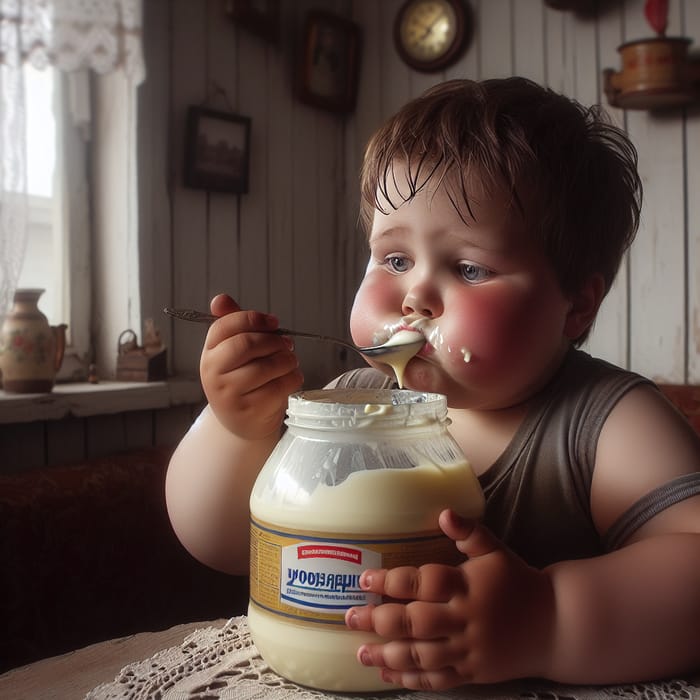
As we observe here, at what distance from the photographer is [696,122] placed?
6.47 ft

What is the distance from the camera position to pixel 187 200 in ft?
6.87

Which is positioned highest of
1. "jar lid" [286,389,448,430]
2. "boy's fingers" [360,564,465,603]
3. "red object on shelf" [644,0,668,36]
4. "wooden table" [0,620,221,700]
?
"red object on shelf" [644,0,668,36]

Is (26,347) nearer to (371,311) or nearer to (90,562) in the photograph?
(90,562)

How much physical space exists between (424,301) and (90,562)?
91 cm

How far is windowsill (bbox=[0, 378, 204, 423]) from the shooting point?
1.60m

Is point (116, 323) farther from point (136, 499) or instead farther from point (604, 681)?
point (604, 681)

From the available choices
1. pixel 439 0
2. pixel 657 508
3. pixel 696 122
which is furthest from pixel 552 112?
pixel 439 0

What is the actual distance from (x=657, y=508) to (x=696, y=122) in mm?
1585

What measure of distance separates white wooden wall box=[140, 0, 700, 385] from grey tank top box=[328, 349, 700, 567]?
135cm

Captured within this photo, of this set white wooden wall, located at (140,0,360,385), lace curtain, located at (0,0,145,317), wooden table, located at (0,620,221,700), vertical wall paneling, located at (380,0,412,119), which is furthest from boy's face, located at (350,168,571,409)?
vertical wall paneling, located at (380,0,412,119)

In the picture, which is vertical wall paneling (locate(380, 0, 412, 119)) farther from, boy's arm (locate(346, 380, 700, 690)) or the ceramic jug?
boy's arm (locate(346, 380, 700, 690))

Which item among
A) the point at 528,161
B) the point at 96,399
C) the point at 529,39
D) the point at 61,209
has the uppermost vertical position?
the point at 529,39

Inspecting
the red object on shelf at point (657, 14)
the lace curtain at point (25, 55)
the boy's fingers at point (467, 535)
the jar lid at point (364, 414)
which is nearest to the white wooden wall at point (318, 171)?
the red object on shelf at point (657, 14)

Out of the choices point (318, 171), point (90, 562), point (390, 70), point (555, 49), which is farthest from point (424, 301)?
point (390, 70)
